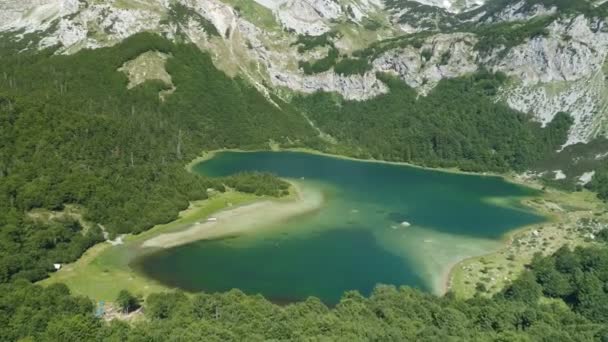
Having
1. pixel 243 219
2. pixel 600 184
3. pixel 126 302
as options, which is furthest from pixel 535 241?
pixel 126 302

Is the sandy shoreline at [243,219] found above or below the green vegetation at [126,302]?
below

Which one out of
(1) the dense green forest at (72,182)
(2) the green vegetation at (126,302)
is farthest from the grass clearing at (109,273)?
(2) the green vegetation at (126,302)

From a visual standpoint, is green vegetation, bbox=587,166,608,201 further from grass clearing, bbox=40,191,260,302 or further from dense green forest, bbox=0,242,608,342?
grass clearing, bbox=40,191,260,302

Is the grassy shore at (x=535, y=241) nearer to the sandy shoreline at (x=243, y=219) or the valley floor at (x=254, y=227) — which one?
the valley floor at (x=254, y=227)

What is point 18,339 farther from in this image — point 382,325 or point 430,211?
point 430,211

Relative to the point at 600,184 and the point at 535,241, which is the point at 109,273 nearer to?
the point at 535,241

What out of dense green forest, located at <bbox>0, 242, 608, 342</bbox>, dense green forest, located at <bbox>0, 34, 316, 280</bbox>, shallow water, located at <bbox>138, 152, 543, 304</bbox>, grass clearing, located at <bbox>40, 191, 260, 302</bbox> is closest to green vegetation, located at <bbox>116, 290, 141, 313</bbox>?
dense green forest, located at <bbox>0, 242, 608, 342</bbox>

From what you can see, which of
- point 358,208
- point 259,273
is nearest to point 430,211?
point 358,208
